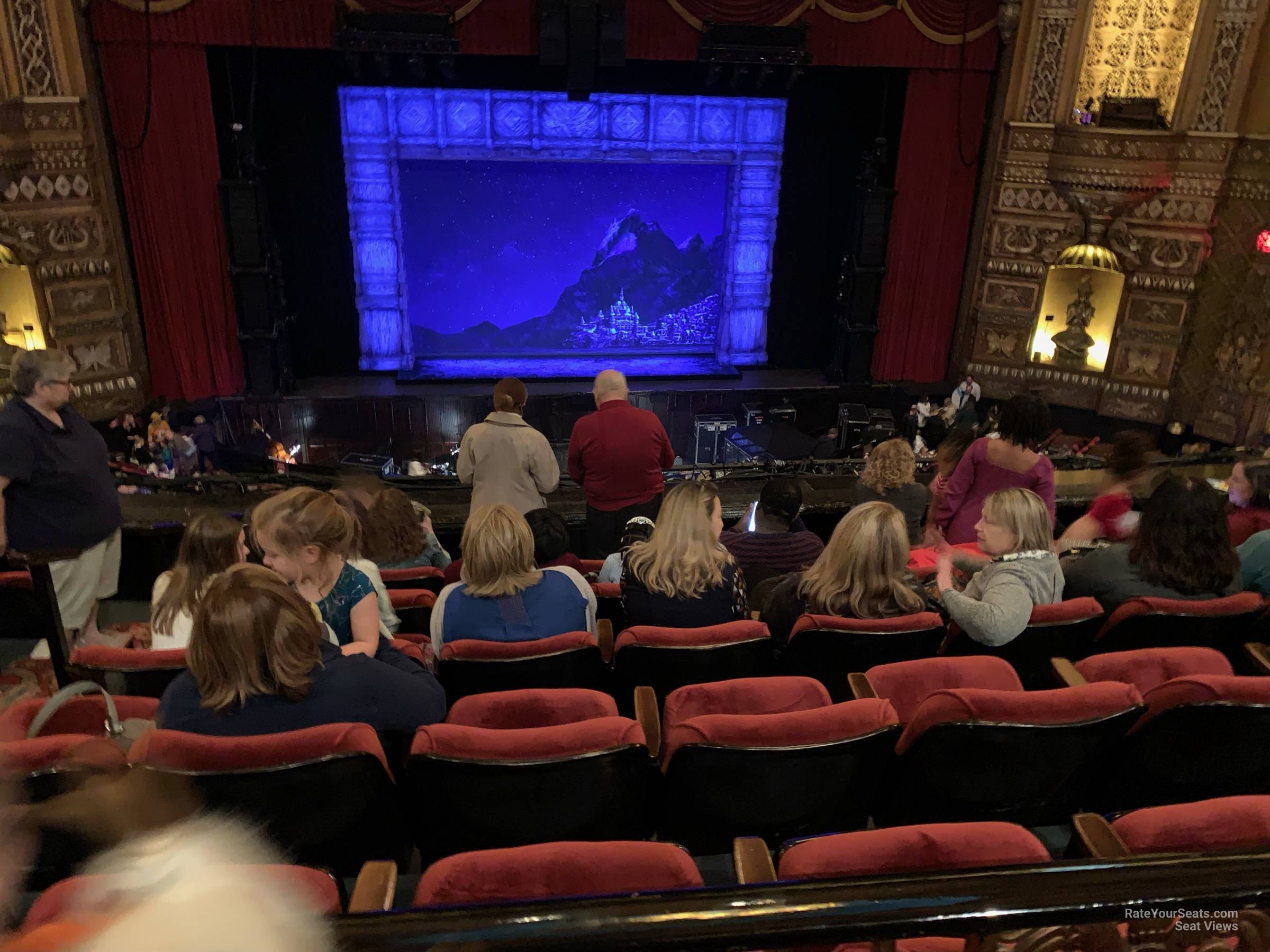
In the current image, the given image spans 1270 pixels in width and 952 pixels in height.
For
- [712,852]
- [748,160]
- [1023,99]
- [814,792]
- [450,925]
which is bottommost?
[712,852]

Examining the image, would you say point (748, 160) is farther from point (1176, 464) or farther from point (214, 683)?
point (214, 683)

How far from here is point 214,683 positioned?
1945 mm

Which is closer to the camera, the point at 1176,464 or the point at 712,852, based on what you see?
the point at 712,852

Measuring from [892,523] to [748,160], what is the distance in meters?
8.40

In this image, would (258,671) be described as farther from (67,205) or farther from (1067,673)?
(67,205)

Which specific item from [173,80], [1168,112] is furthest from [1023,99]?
[173,80]

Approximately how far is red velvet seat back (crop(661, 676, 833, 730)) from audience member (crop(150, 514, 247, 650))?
1.31 metres

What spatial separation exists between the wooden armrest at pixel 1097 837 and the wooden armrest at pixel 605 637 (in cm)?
148

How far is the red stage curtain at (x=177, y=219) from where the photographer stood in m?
8.26

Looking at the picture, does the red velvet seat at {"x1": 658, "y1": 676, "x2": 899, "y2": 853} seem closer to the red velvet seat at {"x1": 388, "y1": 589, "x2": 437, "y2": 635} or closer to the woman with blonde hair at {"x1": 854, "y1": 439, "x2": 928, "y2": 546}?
the red velvet seat at {"x1": 388, "y1": 589, "x2": 437, "y2": 635}

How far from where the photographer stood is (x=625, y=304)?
35.8 feet

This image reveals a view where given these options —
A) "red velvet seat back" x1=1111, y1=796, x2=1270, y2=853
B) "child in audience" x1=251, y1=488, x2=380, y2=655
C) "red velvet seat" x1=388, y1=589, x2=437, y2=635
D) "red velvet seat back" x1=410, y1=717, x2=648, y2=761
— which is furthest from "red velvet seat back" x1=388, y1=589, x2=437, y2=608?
"red velvet seat back" x1=1111, y1=796, x2=1270, y2=853

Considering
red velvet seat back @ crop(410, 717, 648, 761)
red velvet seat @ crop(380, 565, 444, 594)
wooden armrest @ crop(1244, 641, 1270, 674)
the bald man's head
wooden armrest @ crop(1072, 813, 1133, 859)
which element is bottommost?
red velvet seat @ crop(380, 565, 444, 594)

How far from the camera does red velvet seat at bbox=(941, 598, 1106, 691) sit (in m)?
2.74
